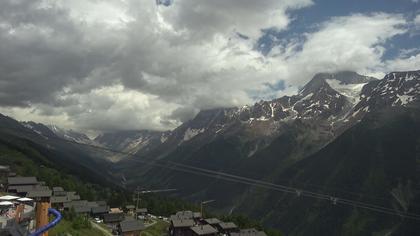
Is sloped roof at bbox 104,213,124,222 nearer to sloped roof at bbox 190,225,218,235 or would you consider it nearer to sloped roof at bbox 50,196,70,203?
sloped roof at bbox 50,196,70,203

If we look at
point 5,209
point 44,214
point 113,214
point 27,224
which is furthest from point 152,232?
point 44,214

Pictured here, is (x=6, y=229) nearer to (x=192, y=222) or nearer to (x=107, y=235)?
(x=107, y=235)

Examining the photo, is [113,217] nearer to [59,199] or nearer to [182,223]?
[59,199]

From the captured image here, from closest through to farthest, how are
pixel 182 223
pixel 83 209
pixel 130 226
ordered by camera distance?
1. pixel 130 226
2. pixel 182 223
3. pixel 83 209

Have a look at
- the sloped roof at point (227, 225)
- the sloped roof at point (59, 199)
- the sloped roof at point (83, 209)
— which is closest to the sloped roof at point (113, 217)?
the sloped roof at point (83, 209)

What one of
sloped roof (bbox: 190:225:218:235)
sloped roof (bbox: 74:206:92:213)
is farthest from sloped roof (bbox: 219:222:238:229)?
sloped roof (bbox: 74:206:92:213)

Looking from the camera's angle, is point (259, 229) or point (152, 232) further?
point (259, 229)

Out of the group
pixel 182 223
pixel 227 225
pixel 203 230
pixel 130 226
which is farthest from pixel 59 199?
pixel 227 225

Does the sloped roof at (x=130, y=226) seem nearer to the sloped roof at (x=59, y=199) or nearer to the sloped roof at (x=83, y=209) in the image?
the sloped roof at (x=83, y=209)
